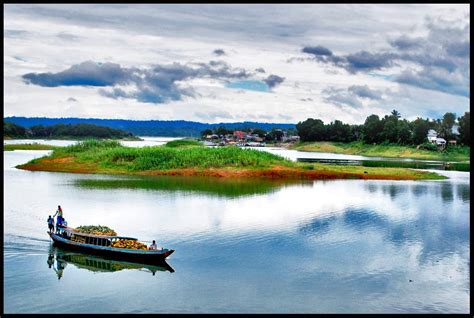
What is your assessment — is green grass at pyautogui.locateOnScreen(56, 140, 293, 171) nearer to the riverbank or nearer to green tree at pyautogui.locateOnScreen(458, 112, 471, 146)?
the riverbank

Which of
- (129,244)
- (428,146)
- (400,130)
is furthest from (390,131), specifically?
(129,244)

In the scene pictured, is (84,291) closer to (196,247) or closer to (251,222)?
(196,247)

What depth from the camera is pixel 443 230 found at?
139ft

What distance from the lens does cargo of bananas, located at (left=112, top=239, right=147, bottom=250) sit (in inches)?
1226

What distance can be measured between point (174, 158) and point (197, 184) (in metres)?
19.9

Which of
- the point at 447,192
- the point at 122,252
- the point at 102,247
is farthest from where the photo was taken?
the point at 447,192

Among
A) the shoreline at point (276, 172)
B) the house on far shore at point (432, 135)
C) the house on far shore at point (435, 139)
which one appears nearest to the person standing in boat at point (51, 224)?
the shoreline at point (276, 172)

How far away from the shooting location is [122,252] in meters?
31.2

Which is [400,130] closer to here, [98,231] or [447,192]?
[447,192]

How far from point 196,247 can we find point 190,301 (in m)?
9.55

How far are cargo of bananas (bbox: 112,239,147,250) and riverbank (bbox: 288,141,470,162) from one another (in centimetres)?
12093

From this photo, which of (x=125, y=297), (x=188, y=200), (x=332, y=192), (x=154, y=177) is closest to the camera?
(x=125, y=297)

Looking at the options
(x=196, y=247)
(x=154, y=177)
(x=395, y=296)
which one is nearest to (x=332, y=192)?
(x=154, y=177)

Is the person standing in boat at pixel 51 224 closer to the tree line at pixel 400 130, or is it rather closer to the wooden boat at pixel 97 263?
the wooden boat at pixel 97 263
